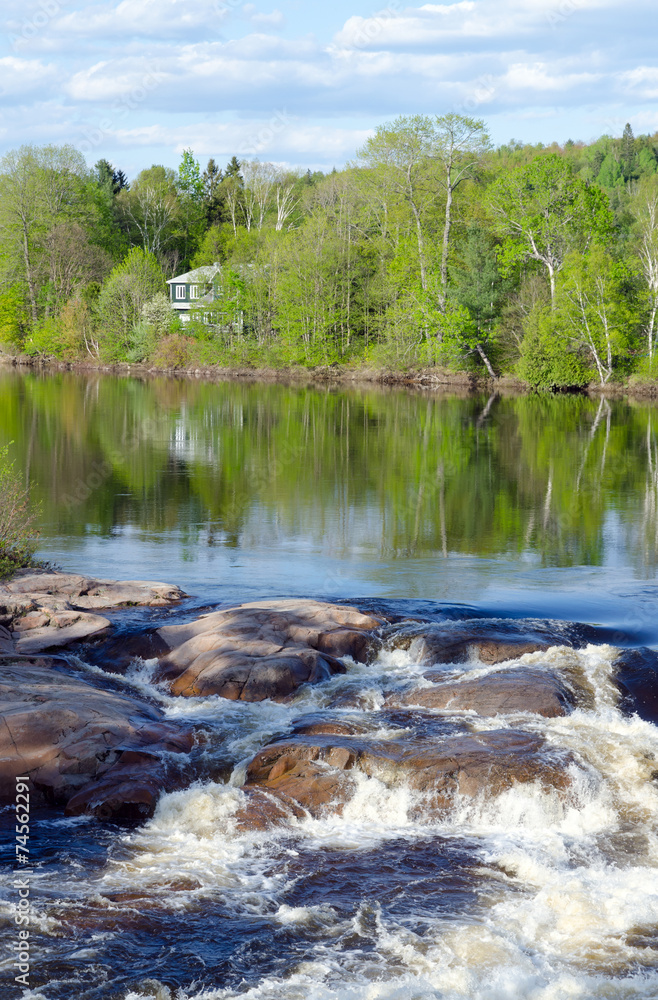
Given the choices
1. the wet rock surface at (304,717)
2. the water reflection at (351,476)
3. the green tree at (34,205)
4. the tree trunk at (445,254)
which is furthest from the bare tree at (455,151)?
the wet rock surface at (304,717)

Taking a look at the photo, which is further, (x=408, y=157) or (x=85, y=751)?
(x=408, y=157)

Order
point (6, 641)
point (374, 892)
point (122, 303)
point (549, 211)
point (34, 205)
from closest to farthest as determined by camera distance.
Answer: point (374, 892) → point (6, 641) → point (549, 211) → point (122, 303) → point (34, 205)

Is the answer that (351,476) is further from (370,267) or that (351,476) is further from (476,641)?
(370,267)

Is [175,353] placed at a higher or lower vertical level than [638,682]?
higher

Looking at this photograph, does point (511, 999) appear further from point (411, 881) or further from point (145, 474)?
point (145, 474)

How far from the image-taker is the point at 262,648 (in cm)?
1348

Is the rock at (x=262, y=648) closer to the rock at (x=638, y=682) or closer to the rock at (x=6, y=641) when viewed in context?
the rock at (x=6, y=641)

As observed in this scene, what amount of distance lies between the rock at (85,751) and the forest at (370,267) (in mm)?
56888

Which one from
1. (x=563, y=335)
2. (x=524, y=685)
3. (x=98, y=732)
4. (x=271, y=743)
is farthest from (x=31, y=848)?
(x=563, y=335)

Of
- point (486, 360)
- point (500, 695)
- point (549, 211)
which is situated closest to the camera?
point (500, 695)

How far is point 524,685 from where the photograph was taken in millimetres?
12570

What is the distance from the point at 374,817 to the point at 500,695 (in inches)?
119

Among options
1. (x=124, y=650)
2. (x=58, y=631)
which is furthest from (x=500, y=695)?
(x=58, y=631)

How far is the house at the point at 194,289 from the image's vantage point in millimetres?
89812
